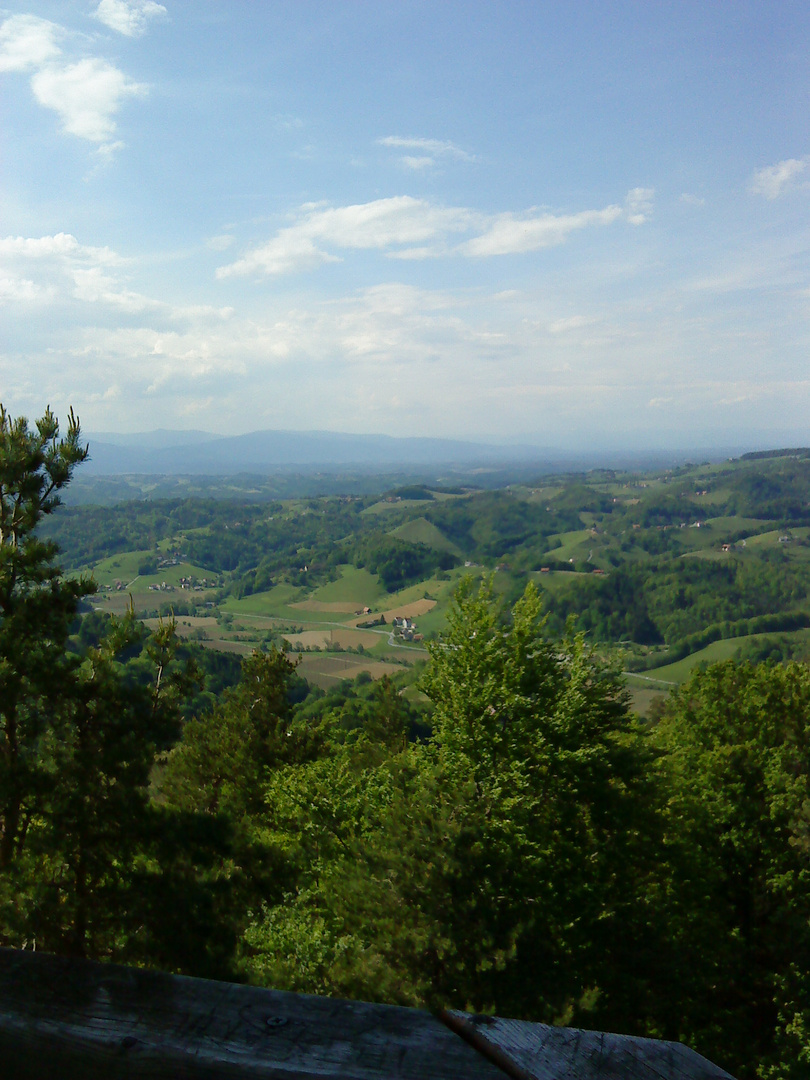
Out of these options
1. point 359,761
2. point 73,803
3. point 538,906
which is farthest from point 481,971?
point 359,761

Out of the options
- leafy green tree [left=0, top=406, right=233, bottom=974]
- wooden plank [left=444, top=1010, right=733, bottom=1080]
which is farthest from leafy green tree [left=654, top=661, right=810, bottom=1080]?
wooden plank [left=444, top=1010, right=733, bottom=1080]

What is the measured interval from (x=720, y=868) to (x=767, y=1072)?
12.3 feet

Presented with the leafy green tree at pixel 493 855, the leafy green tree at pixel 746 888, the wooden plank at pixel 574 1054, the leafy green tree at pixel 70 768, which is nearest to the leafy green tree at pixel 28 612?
the leafy green tree at pixel 70 768

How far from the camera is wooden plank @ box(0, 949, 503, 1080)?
157 centimetres

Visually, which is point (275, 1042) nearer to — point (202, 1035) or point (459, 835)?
point (202, 1035)

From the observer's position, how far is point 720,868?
15.7 m

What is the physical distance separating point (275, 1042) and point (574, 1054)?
2.31 feet

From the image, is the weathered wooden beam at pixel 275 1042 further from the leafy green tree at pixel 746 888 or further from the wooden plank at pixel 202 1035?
the leafy green tree at pixel 746 888

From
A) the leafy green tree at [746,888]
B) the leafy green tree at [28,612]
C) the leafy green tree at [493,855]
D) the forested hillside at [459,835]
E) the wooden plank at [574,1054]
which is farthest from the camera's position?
the leafy green tree at [746,888]

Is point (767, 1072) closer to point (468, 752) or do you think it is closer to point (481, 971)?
point (481, 971)

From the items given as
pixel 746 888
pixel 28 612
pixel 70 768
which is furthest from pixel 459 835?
pixel 746 888

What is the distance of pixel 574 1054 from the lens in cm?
160

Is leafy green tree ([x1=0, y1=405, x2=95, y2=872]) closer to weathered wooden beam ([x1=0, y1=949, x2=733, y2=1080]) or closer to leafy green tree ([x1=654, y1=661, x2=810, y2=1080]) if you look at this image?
weathered wooden beam ([x1=0, y1=949, x2=733, y2=1080])

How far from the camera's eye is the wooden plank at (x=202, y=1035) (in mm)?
1566
